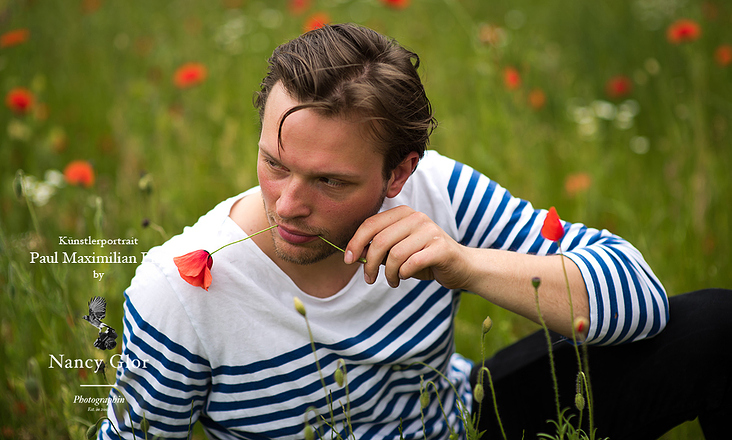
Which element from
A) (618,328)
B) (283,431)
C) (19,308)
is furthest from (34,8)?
(618,328)

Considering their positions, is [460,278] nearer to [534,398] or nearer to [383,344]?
[383,344]

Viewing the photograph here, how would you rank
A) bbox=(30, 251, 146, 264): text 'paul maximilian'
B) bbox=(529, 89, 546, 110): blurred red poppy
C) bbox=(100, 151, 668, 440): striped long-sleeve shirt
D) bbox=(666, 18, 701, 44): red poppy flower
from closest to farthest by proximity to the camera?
bbox=(100, 151, 668, 440): striped long-sleeve shirt < bbox=(30, 251, 146, 264): text 'paul maximilian' < bbox=(666, 18, 701, 44): red poppy flower < bbox=(529, 89, 546, 110): blurred red poppy

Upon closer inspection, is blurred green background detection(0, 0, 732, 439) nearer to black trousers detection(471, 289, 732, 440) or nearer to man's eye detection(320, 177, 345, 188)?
black trousers detection(471, 289, 732, 440)

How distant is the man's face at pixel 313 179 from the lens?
122 cm

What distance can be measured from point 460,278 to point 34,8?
4934 millimetres

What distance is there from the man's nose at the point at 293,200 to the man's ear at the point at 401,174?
241 millimetres

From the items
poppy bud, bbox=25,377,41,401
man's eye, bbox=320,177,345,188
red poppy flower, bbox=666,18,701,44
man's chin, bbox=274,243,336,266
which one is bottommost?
poppy bud, bbox=25,377,41,401

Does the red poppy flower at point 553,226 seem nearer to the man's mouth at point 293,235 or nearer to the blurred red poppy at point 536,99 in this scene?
the man's mouth at point 293,235

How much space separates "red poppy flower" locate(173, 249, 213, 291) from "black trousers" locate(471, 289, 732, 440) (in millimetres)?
831

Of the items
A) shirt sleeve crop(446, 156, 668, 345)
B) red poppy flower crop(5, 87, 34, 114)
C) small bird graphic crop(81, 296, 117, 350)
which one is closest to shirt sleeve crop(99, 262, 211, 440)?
small bird graphic crop(81, 296, 117, 350)

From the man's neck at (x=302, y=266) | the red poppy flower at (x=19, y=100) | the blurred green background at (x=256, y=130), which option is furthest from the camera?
the red poppy flower at (x=19, y=100)

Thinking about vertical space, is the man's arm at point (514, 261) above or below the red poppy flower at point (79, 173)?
above

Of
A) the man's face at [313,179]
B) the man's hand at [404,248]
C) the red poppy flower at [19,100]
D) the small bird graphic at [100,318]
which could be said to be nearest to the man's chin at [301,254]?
the man's face at [313,179]

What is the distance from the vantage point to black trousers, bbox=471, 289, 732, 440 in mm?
1353
